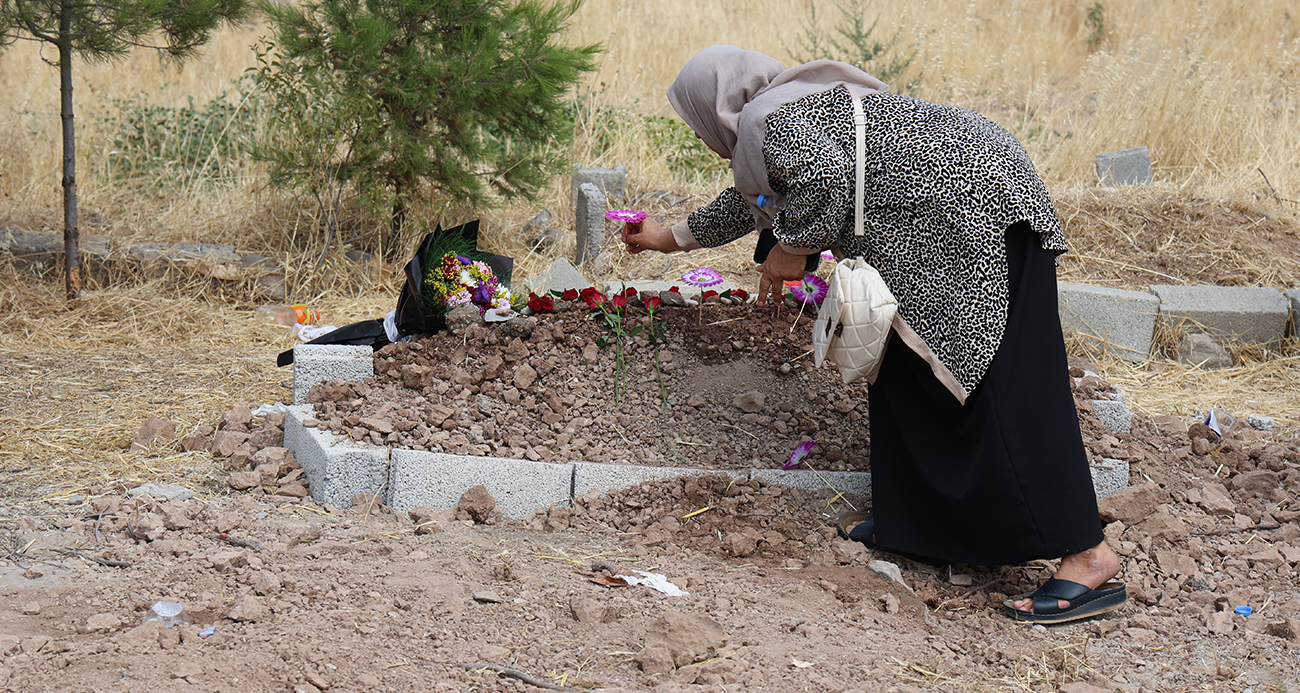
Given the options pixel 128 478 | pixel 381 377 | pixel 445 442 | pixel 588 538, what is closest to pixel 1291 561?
pixel 588 538

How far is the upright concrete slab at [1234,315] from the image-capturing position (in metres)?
5.16

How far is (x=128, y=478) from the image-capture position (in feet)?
10.5

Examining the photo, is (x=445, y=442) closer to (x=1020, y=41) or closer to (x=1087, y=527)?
(x=1087, y=527)

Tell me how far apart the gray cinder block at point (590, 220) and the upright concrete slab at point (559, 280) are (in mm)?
828

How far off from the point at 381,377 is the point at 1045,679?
2331 mm

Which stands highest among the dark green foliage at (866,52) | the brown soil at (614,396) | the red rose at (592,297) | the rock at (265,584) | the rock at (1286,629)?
the dark green foliage at (866,52)

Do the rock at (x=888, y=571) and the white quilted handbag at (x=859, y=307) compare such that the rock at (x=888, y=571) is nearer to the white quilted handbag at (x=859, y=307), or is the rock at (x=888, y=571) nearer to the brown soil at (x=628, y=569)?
the brown soil at (x=628, y=569)

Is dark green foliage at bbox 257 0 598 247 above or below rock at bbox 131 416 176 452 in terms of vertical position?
above

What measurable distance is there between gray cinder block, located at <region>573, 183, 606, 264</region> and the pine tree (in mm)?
2144

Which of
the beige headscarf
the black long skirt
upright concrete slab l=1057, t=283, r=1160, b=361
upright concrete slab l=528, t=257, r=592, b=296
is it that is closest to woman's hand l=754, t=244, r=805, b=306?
the beige headscarf

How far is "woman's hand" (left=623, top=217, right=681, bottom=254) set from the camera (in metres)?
3.23

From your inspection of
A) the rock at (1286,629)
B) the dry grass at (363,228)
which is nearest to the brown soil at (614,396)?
the dry grass at (363,228)

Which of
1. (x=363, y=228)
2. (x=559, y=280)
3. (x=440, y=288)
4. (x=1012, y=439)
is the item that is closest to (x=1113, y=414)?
(x=1012, y=439)

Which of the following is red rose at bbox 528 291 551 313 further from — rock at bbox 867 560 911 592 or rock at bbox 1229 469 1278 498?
rock at bbox 1229 469 1278 498
